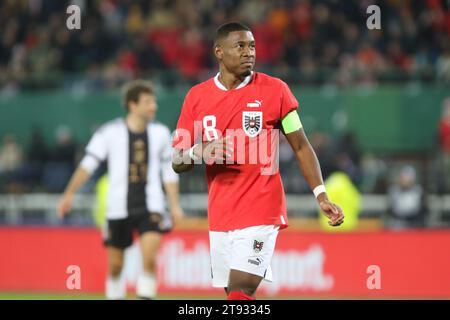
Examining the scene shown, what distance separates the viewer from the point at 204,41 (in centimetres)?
1992

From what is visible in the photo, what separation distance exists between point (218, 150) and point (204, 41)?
525 inches

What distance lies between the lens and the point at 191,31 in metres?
20.2

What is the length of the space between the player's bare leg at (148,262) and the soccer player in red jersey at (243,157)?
3.52 m

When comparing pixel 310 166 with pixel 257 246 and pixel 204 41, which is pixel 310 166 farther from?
pixel 204 41

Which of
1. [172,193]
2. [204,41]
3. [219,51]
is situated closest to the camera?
[219,51]

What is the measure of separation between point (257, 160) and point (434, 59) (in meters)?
12.2

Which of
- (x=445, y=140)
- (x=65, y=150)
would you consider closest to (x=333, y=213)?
(x=445, y=140)

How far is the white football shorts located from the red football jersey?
5cm

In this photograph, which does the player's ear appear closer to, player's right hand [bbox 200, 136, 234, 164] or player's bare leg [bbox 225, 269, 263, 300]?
player's right hand [bbox 200, 136, 234, 164]

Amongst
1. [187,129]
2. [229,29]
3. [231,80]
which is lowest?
[187,129]

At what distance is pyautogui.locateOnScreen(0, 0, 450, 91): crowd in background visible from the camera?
61.5 feet

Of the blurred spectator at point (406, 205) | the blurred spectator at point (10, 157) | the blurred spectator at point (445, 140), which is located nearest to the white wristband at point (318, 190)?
the blurred spectator at point (406, 205)

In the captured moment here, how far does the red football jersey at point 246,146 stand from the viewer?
7168mm

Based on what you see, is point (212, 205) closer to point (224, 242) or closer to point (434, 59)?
point (224, 242)
